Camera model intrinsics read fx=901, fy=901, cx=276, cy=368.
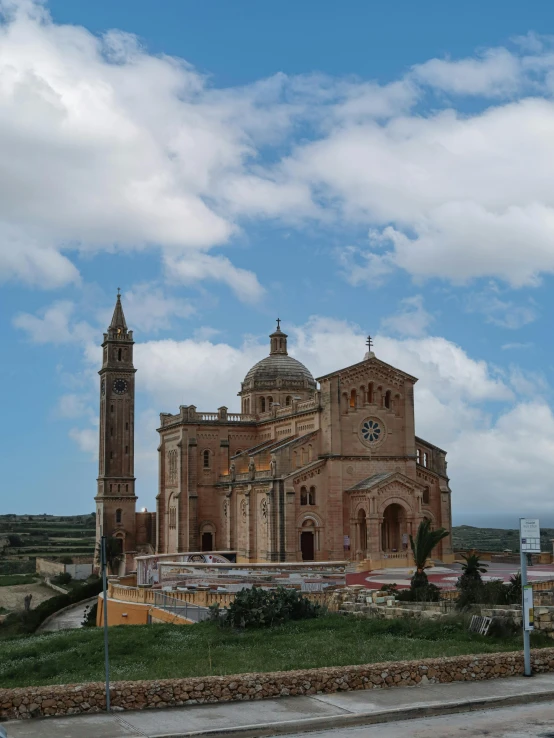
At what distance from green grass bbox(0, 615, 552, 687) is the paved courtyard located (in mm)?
17217

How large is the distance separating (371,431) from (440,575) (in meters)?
11.5

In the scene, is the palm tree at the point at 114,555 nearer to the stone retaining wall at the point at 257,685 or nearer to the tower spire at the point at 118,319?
the tower spire at the point at 118,319

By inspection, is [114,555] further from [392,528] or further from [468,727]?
[468,727]

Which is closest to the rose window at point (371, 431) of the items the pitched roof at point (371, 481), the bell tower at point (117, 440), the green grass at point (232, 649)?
the pitched roof at point (371, 481)

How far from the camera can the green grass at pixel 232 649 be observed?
18484 millimetres

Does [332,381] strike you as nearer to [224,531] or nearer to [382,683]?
[224,531]

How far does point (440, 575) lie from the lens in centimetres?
4775

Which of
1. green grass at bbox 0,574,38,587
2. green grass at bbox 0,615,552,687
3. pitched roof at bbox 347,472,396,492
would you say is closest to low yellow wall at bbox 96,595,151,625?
green grass at bbox 0,615,552,687

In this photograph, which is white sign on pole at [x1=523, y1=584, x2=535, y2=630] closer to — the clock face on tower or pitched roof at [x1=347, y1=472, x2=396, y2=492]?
pitched roof at [x1=347, y1=472, x2=396, y2=492]

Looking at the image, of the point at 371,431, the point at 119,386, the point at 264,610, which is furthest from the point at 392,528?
the point at 119,386

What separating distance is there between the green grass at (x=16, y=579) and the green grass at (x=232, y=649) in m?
57.7

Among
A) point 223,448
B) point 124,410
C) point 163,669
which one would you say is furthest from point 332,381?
point 163,669

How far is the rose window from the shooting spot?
2215 inches

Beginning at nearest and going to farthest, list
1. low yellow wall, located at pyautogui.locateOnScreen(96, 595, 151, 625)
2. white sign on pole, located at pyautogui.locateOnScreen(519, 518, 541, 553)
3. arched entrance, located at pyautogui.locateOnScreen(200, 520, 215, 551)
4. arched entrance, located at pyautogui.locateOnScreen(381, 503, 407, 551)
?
white sign on pole, located at pyautogui.locateOnScreen(519, 518, 541, 553)
low yellow wall, located at pyautogui.locateOnScreen(96, 595, 151, 625)
arched entrance, located at pyautogui.locateOnScreen(381, 503, 407, 551)
arched entrance, located at pyautogui.locateOnScreen(200, 520, 215, 551)
